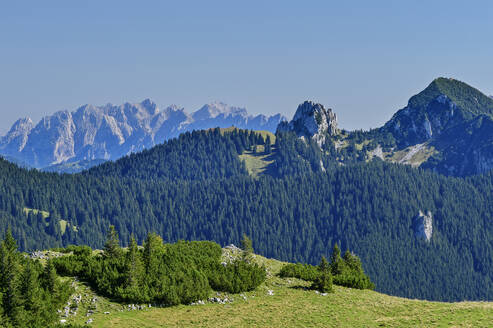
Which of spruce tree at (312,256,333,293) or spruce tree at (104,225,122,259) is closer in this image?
spruce tree at (312,256,333,293)

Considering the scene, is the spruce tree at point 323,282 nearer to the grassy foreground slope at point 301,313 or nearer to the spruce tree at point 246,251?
the grassy foreground slope at point 301,313

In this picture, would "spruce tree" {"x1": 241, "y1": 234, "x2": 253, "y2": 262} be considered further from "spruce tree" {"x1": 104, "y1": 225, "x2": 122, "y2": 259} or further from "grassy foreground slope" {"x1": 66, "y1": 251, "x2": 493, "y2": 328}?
"spruce tree" {"x1": 104, "y1": 225, "x2": 122, "y2": 259}

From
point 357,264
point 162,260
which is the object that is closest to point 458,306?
point 357,264

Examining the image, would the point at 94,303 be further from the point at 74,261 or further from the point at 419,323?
the point at 419,323

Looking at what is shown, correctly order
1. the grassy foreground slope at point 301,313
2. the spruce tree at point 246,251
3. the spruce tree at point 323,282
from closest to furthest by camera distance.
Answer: the grassy foreground slope at point 301,313 → the spruce tree at point 323,282 → the spruce tree at point 246,251

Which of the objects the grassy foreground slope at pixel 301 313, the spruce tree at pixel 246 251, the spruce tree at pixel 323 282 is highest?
the spruce tree at pixel 246 251

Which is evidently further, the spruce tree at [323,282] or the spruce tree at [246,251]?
the spruce tree at [246,251]

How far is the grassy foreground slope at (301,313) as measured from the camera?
54.0 metres

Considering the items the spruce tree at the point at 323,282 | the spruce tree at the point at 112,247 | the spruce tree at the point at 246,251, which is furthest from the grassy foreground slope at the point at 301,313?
the spruce tree at the point at 112,247

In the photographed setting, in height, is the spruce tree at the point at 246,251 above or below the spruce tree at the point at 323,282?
above

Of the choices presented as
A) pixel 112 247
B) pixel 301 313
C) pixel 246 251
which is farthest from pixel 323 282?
pixel 112 247

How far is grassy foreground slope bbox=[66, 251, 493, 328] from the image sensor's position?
5397cm

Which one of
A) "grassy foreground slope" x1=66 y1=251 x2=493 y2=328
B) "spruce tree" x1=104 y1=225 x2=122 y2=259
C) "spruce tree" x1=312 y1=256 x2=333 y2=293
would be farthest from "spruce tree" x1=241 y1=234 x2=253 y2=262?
"spruce tree" x1=104 y1=225 x2=122 y2=259

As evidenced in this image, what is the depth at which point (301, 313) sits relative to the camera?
191ft
